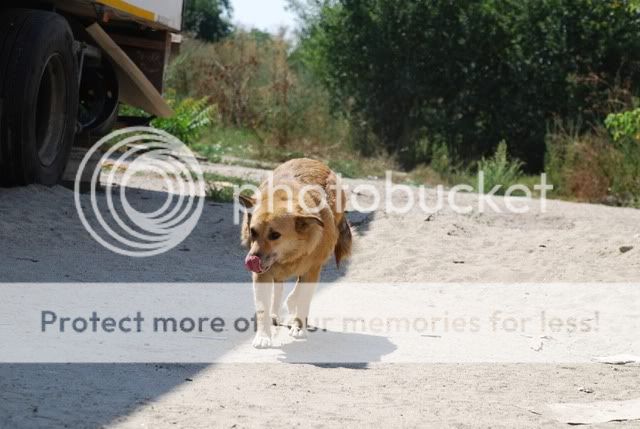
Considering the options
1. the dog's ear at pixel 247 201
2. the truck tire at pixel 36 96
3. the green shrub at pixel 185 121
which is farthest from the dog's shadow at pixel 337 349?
the green shrub at pixel 185 121

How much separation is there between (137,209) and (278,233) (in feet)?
15.7

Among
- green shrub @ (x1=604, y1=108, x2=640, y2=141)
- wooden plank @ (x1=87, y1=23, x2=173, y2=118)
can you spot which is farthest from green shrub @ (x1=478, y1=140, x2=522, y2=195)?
wooden plank @ (x1=87, y1=23, x2=173, y2=118)

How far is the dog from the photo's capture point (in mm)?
6113

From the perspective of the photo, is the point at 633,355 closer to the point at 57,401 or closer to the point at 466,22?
the point at 57,401

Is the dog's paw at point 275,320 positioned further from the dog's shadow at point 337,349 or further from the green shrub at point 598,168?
the green shrub at point 598,168

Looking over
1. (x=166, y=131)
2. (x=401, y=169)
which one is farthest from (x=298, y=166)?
(x=401, y=169)

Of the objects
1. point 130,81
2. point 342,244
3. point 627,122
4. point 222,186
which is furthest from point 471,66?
point 342,244

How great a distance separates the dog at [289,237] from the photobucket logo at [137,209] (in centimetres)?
261

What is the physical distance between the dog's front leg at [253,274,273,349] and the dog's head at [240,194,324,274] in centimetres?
10

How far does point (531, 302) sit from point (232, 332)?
111 inches

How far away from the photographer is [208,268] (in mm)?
8891

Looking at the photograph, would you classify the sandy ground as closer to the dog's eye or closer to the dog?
the dog

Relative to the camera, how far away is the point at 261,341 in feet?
20.3

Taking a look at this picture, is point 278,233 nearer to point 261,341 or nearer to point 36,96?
point 261,341
